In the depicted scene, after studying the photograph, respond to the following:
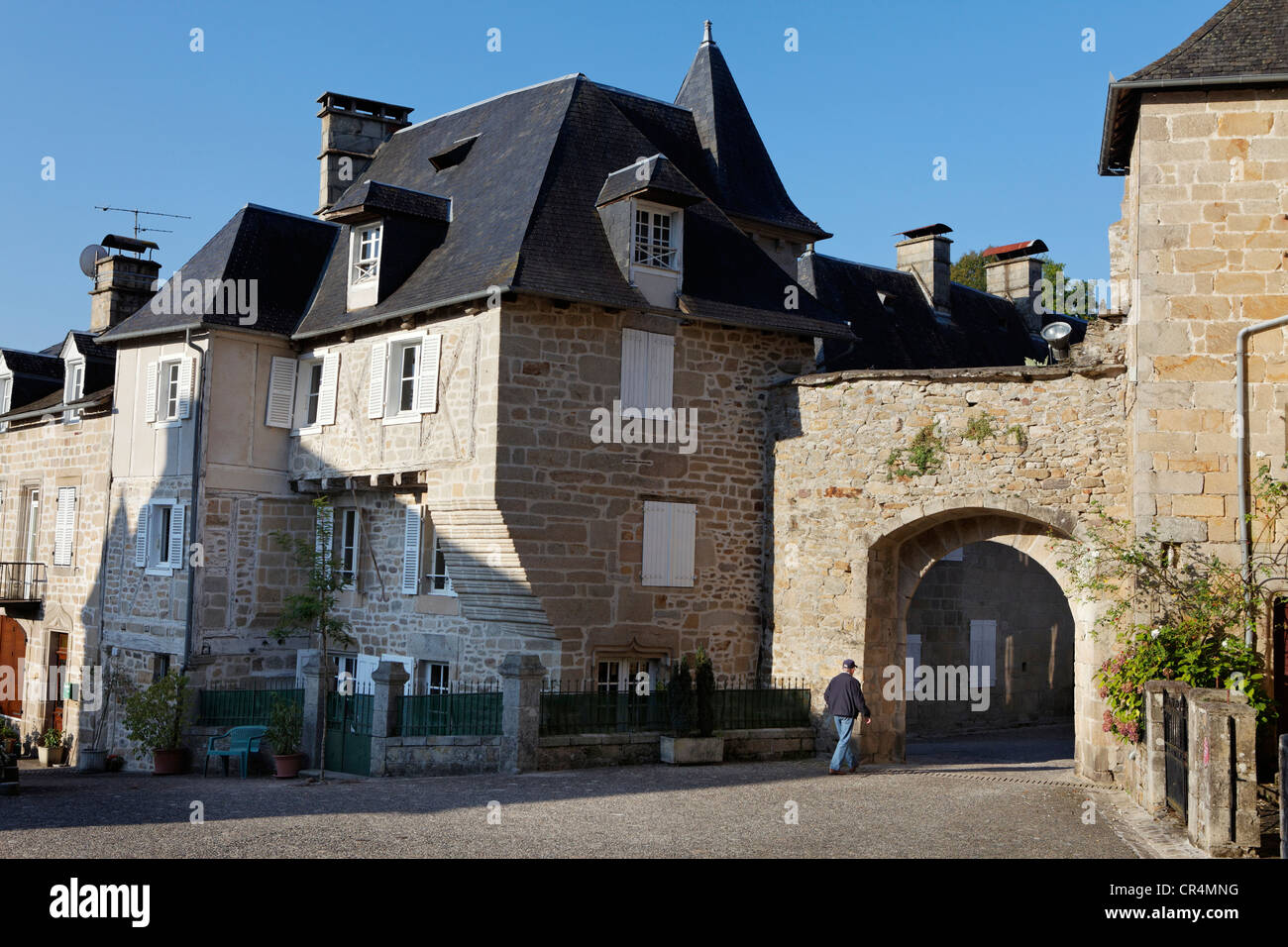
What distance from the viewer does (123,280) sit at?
82.1 feet

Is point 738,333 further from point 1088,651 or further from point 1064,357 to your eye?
point 1088,651

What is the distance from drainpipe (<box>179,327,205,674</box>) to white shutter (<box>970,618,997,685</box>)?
12.8 m

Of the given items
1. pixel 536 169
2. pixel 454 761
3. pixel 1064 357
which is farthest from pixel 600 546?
pixel 1064 357

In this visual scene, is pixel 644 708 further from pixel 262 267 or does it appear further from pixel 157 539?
pixel 262 267

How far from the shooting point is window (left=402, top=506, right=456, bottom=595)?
17203 mm

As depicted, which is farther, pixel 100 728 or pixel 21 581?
pixel 21 581

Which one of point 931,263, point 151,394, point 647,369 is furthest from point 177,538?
point 931,263

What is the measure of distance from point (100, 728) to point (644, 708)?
34.0 ft

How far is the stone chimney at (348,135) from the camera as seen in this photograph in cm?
2172

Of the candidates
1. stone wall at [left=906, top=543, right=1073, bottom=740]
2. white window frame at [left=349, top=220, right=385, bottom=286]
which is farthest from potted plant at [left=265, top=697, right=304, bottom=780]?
stone wall at [left=906, top=543, right=1073, bottom=740]

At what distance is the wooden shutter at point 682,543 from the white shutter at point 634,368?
4.78 feet

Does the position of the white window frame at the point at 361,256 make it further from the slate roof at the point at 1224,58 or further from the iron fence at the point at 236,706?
the slate roof at the point at 1224,58

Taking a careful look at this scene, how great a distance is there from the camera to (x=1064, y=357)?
625 inches

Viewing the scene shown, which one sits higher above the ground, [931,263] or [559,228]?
[931,263]
